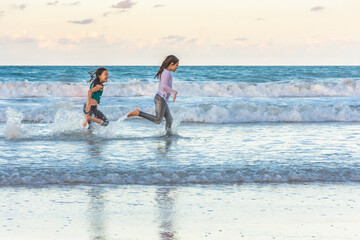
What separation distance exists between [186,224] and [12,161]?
432 centimetres

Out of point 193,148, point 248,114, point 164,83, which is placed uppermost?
point 164,83

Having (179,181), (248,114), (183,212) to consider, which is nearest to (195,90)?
(248,114)

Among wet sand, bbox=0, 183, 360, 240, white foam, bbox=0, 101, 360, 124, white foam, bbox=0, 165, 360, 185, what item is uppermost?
white foam, bbox=0, 101, 360, 124

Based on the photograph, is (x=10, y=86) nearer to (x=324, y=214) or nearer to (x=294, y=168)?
(x=294, y=168)

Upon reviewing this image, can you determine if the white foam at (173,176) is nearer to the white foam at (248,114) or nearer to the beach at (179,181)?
the beach at (179,181)

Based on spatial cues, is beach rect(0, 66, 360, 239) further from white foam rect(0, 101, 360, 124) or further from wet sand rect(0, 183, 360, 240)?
white foam rect(0, 101, 360, 124)

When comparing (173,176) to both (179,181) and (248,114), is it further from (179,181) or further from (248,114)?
(248,114)

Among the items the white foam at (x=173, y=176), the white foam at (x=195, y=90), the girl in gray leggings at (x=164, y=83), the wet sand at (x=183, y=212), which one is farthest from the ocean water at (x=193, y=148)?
the white foam at (x=195, y=90)

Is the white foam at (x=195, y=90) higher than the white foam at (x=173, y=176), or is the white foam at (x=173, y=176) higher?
the white foam at (x=195, y=90)

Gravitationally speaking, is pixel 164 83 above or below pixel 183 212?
above

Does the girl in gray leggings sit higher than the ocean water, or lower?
higher

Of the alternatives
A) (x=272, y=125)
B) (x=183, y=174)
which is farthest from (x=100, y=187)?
(x=272, y=125)

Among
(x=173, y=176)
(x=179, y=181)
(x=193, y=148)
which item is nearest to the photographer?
(x=179, y=181)

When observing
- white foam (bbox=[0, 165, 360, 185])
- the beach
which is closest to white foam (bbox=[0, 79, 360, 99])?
the beach
